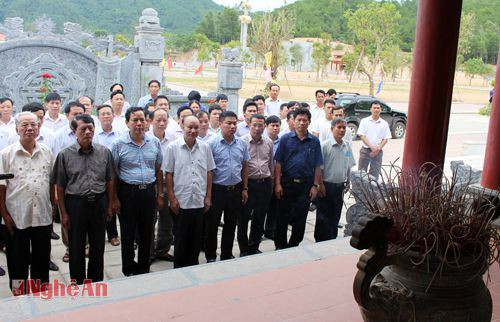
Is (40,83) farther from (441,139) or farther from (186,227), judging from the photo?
(441,139)

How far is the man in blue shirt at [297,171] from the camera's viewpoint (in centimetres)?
508

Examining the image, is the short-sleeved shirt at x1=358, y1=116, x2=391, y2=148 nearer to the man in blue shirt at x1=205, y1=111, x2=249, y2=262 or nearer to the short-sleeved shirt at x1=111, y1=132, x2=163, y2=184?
the man in blue shirt at x1=205, y1=111, x2=249, y2=262

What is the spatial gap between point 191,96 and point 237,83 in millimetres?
3932

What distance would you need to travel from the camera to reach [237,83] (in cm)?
1159

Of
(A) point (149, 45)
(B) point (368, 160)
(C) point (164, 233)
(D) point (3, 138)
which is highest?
(A) point (149, 45)

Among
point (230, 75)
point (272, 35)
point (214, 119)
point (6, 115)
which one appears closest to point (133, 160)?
point (214, 119)

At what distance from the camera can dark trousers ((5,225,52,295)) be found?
12.6 feet

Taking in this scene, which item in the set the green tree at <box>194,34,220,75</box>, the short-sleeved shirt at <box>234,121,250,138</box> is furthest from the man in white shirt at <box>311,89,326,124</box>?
the green tree at <box>194,34,220,75</box>

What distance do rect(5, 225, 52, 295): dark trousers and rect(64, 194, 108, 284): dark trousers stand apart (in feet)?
0.63

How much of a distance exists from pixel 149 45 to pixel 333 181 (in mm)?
6693

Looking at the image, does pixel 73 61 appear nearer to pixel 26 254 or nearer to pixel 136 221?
pixel 136 221

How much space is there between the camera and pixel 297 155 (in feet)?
16.7

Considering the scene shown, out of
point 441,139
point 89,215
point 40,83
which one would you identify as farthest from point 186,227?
point 40,83

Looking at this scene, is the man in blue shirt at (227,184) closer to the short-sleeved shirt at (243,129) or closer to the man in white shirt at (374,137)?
the short-sleeved shirt at (243,129)
